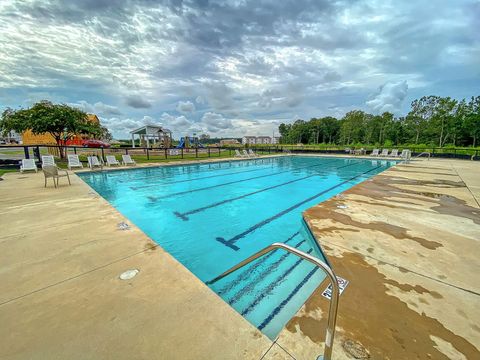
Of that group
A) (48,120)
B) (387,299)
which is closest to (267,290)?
(387,299)

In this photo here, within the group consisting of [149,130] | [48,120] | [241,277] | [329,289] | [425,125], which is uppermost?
[425,125]

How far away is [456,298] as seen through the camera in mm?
1911

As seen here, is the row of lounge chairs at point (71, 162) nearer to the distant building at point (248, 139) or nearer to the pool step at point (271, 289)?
the pool step at point (271, 289)

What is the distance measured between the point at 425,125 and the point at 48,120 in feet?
148

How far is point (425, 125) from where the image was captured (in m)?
31.2

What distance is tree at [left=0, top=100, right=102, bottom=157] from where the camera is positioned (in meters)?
13.6

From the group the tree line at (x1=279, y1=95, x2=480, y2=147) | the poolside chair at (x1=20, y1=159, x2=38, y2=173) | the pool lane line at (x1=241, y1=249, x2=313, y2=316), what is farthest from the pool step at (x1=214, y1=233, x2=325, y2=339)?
the tree line at (x1=279, y1=95, x2=480, y2=147)

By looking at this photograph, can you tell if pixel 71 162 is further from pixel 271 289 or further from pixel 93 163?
pixel 271 289

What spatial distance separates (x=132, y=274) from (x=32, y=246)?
1887 mm

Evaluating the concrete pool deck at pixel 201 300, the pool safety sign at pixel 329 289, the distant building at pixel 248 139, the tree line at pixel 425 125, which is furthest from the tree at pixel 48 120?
the distant building at pixel 248 139

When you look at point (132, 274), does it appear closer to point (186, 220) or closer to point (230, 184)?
point (186, 220)

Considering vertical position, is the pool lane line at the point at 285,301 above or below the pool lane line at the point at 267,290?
above

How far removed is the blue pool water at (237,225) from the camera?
103 inches

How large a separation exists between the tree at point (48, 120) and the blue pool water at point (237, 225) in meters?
6.81
